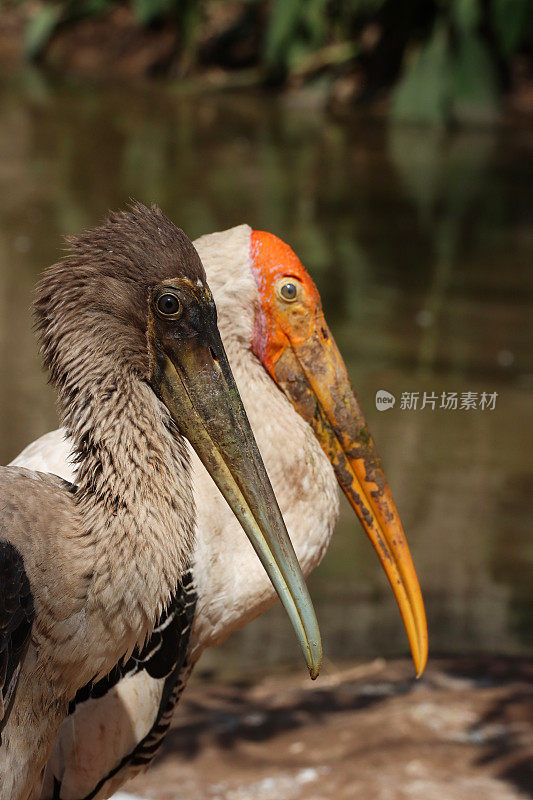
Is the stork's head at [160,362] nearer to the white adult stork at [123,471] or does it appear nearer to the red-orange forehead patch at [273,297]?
the white adult stork at [123,471]

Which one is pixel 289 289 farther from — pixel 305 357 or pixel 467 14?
pixel 467 14

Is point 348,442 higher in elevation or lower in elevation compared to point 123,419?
lower

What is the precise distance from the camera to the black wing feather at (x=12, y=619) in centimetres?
204

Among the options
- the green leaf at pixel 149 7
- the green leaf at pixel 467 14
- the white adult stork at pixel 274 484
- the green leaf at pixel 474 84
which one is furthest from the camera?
the green leaf at pixel 149 7

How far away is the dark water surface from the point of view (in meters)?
5.20

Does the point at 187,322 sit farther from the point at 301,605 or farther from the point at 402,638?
the point at 402,638

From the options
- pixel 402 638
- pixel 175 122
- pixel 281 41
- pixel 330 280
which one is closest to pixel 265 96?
pixel 281 41

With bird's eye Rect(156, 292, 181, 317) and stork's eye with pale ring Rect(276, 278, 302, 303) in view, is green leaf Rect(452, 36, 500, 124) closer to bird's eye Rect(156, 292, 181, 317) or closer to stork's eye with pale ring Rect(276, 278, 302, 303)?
stork's eye with pale ring Rect(276, 278, 302, 303)

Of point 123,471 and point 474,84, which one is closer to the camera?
point 123,471

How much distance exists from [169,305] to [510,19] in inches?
523

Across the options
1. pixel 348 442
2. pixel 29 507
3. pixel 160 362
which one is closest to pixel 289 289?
pixel 348 442

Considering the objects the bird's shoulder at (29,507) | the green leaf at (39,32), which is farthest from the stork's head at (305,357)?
the green leaf at (39,32)

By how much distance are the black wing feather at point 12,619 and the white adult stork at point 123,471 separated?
2cm

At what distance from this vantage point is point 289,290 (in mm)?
2973
